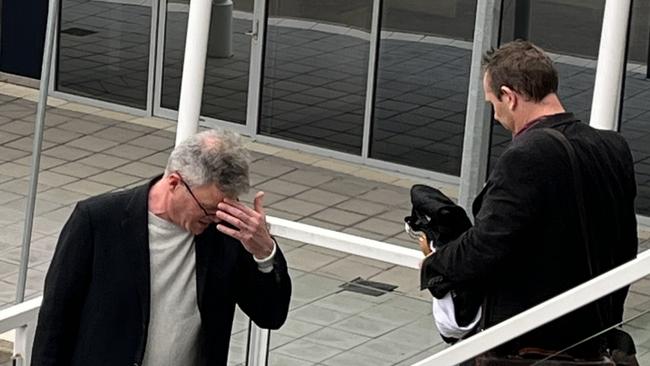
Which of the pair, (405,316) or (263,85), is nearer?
(405,316)

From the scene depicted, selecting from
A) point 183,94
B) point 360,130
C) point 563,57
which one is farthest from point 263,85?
point 183,94

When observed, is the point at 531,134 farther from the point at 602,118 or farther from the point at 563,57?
the point at 563,57

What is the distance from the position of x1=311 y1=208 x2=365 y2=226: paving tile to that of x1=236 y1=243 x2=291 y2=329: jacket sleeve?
6.54 metres

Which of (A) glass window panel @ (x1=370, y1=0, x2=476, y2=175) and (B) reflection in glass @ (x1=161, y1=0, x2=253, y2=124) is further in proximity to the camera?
(B) reflection in glass @ (x1=161, y1=0, x2=253, y2=124)

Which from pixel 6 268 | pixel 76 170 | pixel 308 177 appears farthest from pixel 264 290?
pixel 76 170

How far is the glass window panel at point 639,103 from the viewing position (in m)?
11.1

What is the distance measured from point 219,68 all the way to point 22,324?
8.08m

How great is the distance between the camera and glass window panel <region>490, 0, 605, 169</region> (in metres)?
11.3

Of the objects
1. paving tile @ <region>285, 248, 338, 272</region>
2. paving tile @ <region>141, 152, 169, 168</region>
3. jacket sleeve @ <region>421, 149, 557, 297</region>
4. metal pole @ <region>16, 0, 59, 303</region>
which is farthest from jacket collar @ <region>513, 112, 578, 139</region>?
paving tile @ <region>141, 152, 169, 168</region>

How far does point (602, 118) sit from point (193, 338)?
186cm

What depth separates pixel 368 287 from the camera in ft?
21.0

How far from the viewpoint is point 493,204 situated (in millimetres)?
4168

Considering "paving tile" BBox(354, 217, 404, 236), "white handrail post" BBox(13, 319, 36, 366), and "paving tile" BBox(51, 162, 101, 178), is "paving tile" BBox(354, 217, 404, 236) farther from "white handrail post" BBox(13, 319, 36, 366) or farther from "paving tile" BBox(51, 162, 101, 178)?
A: "white handrail post" BBox(13, 319, 36, 366)

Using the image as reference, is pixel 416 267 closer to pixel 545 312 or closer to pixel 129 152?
pixel 545 312
